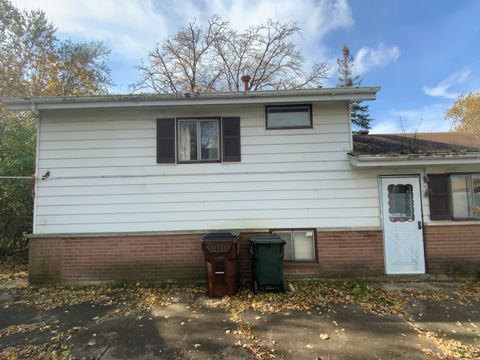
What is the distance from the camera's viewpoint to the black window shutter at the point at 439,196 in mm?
6629

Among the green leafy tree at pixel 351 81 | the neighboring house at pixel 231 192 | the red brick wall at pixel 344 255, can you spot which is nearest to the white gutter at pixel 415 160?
the neighboring house at pixel 231 192

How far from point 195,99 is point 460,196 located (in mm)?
6290

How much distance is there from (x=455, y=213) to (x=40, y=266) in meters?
9.34

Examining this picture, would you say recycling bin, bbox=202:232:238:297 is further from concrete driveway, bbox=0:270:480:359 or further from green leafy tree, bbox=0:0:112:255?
green leafy tree, bbox=0:0:112:255

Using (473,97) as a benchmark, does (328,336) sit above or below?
below

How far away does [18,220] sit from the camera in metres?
9.38

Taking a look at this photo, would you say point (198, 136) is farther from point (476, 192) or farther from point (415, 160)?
point (476, 192)

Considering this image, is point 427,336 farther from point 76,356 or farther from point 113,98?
point 113,98

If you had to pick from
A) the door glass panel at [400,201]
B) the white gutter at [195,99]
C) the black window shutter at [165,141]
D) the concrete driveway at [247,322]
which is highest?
the white gutter at [195,99]

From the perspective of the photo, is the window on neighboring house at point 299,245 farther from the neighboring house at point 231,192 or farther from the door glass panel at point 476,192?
the door glass panel at point 476,192

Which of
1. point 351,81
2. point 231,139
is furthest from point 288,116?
point 351,81

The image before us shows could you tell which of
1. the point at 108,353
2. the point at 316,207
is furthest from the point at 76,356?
the point at 316,207

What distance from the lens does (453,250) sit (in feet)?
21.6

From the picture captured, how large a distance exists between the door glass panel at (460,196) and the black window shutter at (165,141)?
6.32m
